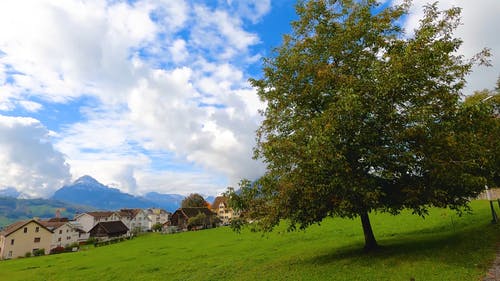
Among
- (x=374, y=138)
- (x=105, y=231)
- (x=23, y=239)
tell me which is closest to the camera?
(x=374, y=138)

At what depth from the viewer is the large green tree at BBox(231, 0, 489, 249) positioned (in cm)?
1434

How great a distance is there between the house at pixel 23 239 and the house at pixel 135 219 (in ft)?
188

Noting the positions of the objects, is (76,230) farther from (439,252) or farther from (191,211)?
(439,252)

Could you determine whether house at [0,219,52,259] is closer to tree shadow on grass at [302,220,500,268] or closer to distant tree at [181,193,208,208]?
distant tree at [181,193,208,208]

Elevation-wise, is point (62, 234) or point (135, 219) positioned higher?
point (135, 219)

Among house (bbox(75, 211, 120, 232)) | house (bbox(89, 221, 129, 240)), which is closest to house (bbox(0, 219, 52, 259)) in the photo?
house (bbox(89, 221, 129, 240))

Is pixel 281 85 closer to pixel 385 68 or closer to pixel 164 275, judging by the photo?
pixel 385 68

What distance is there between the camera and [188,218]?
382 ft

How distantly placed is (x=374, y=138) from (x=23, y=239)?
110793 mm

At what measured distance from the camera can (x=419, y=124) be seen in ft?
48.5

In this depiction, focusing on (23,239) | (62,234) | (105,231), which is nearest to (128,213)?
(105,231)

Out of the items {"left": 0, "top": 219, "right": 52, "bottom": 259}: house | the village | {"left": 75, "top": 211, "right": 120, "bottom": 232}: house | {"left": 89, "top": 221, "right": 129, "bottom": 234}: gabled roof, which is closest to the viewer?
{"left": 0, "top": 219, "right": 52, "bottom": 259}: house

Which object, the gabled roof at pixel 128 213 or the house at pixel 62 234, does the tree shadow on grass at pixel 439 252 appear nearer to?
the house at pixel 62 234

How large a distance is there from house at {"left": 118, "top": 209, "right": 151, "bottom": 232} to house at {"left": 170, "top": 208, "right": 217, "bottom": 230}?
43.7m
